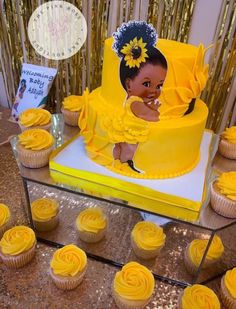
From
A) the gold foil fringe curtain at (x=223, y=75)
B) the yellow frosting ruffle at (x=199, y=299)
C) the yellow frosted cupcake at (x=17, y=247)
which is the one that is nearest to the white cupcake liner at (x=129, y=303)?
the yellow frosting ruffle at (x=199, y=299)

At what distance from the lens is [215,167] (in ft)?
4.47

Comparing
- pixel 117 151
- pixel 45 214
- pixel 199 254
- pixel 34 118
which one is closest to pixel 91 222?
pixel 45 214

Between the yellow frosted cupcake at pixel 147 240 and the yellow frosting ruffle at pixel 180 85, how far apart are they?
0.45 meters

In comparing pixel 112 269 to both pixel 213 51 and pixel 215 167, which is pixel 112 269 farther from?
pixel 213 51

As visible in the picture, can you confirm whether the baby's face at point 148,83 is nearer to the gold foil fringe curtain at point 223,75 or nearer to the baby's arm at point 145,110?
the baby's arm at point 145,110

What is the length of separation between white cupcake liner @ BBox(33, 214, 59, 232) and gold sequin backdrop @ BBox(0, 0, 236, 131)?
862 mm

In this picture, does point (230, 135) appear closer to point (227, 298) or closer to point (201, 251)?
point (201, 251)

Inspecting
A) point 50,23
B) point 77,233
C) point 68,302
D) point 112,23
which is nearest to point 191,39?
point 112,23

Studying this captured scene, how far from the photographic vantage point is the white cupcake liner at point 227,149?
4.63 feet

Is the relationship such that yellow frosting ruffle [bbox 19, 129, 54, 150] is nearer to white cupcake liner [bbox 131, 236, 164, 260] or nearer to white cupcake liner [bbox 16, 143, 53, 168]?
white cupcake liner [bbox 16, 143, 53, 168]

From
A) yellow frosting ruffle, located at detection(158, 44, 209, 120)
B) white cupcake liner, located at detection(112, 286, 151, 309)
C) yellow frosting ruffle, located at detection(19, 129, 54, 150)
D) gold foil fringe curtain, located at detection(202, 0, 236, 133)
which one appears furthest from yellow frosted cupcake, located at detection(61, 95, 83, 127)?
white cupcake liner, located at detection(112, 286, 151, 309)

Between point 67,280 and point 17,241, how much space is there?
23 cm

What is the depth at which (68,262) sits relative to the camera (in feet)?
3.62

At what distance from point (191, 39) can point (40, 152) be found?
0.94m
